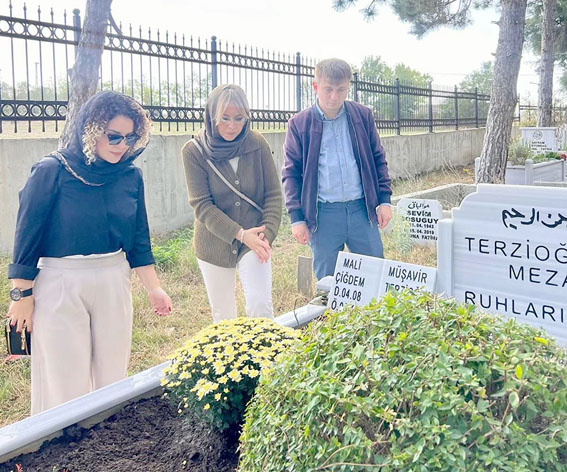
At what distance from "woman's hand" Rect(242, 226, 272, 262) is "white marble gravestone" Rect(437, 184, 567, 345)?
97 centimetres

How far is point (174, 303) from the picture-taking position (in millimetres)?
5270

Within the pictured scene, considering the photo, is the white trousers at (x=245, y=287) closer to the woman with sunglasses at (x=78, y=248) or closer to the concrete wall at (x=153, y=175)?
the woman with sunglasses at (x=78, y=248)

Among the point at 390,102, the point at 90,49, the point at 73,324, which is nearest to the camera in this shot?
the point at 73,324

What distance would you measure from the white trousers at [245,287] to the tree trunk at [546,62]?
1458 cm

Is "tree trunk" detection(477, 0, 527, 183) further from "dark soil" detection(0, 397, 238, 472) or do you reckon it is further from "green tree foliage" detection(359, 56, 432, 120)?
"dark soil" detection(0, 397, 238, 472)

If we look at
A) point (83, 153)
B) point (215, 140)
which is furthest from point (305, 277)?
point (83, 153)

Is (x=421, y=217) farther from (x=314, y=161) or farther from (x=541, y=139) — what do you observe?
(x=541, y=139)

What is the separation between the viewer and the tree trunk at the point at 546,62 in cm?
1523

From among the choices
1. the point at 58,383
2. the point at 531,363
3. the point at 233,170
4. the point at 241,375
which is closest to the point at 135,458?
the point at 241,375

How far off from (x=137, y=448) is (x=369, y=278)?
1.32 metres

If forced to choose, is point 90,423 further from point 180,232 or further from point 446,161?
point 446,161

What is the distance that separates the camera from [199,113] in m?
8.65

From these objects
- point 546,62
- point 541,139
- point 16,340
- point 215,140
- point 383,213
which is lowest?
point 16,340

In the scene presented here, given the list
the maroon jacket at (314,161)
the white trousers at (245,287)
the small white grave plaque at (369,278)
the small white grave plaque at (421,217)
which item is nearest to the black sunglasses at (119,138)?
the white trousers at (245,287)
